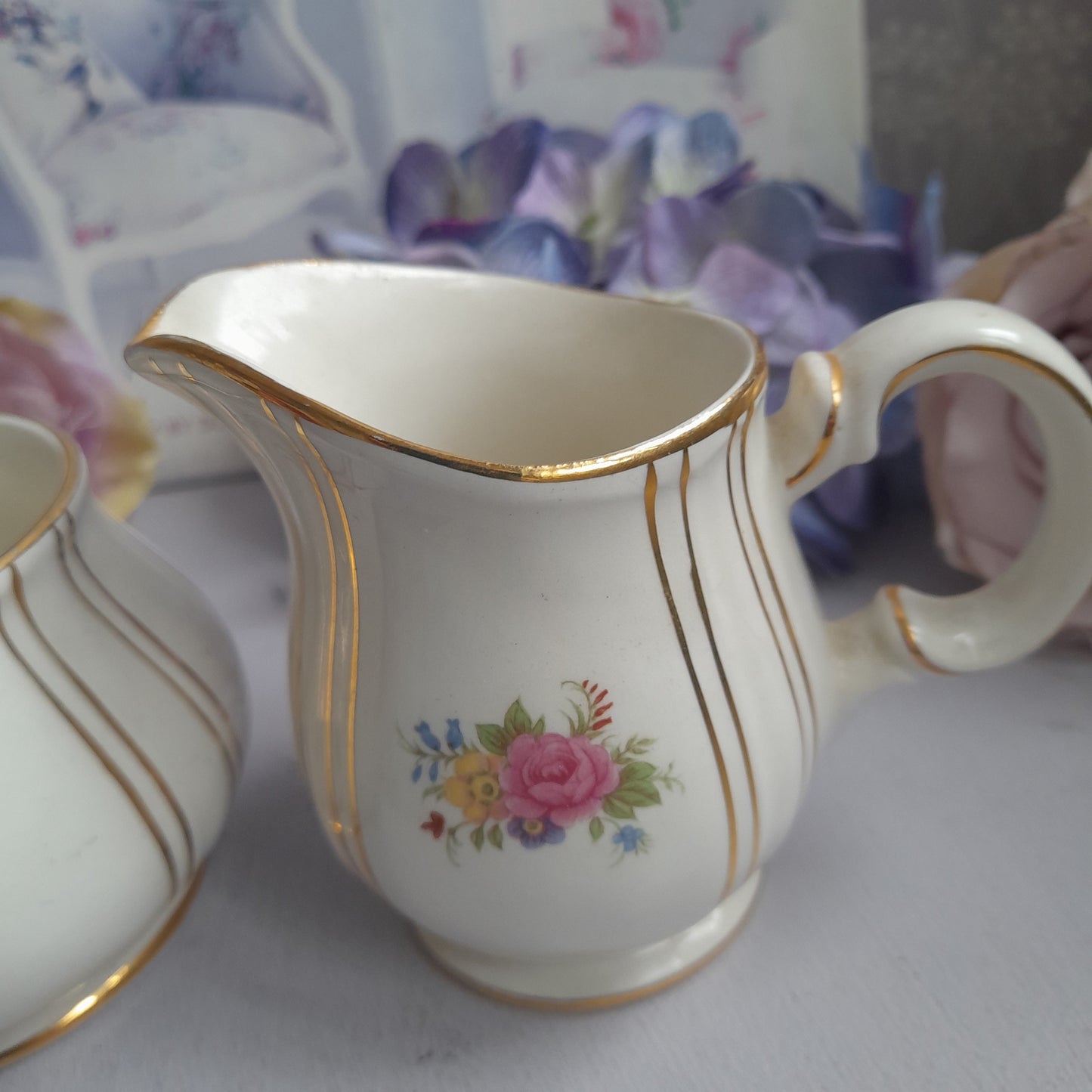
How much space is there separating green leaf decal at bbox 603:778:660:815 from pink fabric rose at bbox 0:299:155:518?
40 centimetres

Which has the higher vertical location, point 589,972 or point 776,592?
point 776,592

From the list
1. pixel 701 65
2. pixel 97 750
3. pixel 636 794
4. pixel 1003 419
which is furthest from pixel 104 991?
pixel 701 65

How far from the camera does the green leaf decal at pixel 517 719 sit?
0.27 metres

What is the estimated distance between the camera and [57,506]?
0.31 metres

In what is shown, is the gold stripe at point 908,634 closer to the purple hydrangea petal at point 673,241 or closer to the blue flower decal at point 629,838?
the blue flower decal at point 629,838

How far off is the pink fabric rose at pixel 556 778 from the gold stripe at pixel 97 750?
12cm

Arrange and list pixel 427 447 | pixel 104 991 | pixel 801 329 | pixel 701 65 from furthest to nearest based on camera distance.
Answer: pixel 701 65
pixel 801 329
pixel 104 991
pixel 427 447

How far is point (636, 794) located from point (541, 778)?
1.0 inches

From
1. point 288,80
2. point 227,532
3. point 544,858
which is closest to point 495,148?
point 288,80

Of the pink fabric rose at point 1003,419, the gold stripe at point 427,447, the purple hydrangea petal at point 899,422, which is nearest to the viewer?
the gold stripe at point 427,447

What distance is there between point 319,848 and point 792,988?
18 cm

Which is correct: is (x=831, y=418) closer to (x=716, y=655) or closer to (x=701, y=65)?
(x=716, y=655)

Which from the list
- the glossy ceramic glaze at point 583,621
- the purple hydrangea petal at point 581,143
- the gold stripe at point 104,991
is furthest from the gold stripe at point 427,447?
the purple hydrangea petal at point 581,143

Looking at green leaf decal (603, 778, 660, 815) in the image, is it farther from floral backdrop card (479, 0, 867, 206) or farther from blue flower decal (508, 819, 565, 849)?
floral backdrop card (479, 0, 867, 206)
